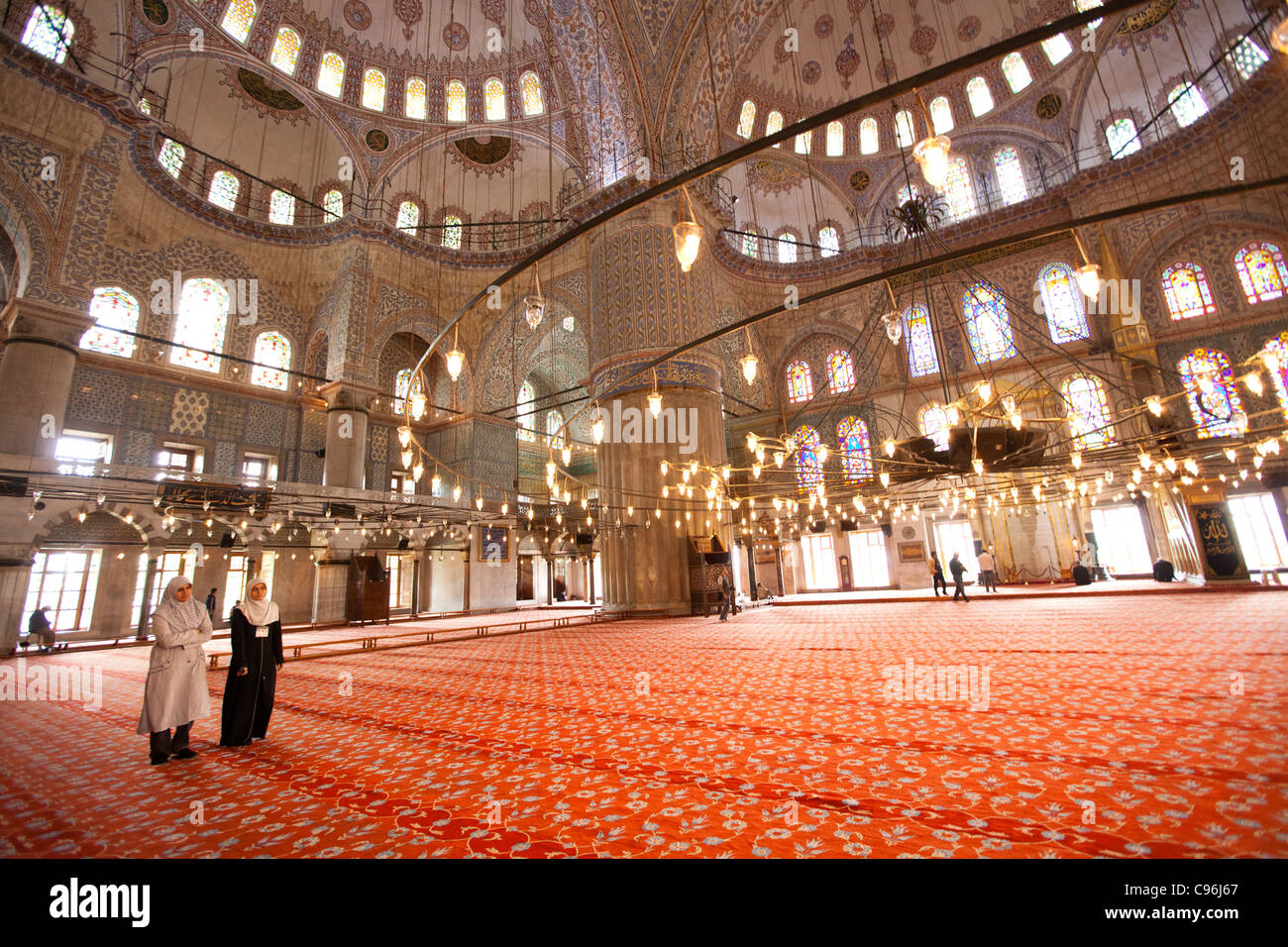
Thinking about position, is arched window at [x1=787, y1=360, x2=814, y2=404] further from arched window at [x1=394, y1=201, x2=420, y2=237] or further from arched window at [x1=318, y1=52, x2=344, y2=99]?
arched window at [x1=318, y1=52, x2=344, y2=99]

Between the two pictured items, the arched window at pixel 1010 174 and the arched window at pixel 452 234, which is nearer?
the arched window at pixel 1010 174

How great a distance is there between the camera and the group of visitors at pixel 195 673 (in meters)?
2.86

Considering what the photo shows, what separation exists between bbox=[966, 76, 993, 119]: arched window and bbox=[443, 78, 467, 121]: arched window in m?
13.8

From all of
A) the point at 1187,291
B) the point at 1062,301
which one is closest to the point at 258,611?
the point at 1062,301

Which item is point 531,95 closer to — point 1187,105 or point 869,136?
point 869,136

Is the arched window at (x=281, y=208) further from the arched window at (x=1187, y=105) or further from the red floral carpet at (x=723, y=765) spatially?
the arched window at (x=1187, y=105)

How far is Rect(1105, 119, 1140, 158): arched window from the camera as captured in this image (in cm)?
1235

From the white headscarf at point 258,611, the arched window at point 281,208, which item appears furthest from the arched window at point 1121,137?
the arched window at point 281,208

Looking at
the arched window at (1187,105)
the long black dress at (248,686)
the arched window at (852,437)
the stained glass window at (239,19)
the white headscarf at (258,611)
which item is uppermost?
the stained glass window at (239,19)

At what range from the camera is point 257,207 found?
13859mm

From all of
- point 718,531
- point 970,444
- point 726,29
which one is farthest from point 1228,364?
point 726,29

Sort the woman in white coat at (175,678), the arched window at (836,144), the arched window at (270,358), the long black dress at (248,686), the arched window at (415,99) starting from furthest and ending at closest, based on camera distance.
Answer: the arched window at (836,144) < the arched window at (415,99) < the arched window at (270,358) < the long black dress at (248,686) < the woman in white coat at (175,678)

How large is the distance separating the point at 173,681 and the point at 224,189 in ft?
50.0

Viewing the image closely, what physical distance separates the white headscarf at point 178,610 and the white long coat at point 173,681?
0.02 metres
